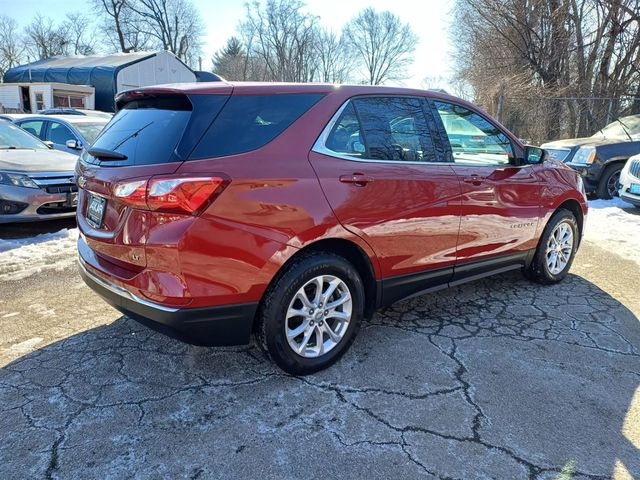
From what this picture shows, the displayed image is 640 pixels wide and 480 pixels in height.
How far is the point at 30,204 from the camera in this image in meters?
5.96

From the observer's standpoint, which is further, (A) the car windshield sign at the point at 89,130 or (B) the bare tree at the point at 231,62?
(B) the bare tree at the point at 231,62

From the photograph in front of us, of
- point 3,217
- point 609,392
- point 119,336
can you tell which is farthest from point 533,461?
point 3,217

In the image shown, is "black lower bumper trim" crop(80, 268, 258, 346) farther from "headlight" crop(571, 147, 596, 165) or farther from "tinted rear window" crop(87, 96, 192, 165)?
"headlight" crop(571, 147, 596, 165)

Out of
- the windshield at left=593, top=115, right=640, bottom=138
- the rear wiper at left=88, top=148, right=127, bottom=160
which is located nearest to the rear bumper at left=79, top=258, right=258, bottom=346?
the rear wiper at left=88, top=148, right=127, bottom=160

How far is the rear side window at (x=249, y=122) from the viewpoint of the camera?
2.52 m

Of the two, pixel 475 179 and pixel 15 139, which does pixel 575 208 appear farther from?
pixel 15 139

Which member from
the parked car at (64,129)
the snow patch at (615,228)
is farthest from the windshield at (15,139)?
the snow patch at (615,228)

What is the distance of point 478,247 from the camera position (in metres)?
3.88

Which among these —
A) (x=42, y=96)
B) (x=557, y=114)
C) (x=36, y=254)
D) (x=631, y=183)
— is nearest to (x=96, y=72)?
(x=42, y=96)

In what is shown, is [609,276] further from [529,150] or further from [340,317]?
[340,317]

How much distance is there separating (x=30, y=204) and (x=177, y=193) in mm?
4657

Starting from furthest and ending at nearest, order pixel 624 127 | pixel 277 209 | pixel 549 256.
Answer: pixel 624 127
pixel 549 256
pixel 277 209

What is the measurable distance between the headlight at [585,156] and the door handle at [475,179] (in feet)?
22.9

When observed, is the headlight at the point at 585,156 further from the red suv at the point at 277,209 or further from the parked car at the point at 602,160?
the red suv at the point at 277,209
